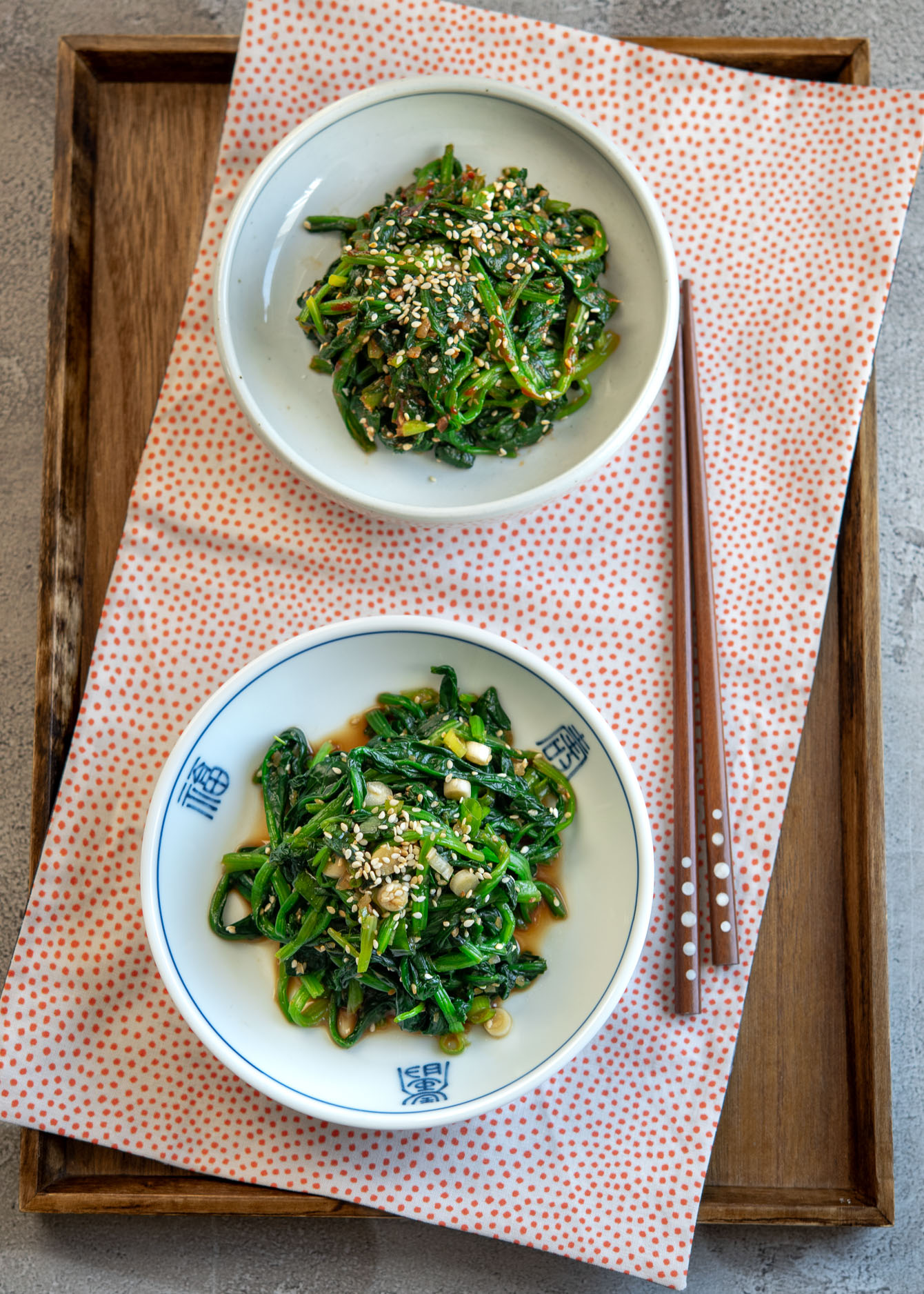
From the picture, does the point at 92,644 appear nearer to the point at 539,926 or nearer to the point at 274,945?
the point at 274,945

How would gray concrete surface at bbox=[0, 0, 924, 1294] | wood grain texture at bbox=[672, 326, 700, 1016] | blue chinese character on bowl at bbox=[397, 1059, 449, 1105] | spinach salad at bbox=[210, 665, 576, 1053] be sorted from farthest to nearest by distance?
gray concrete surface at bbox=[0, 0, 924, 1294], wood grain texture at bbox=[672, 326, 700, 1016], blue chinese character on bowl at bbox=[397, 1059, 449, 1105], spinach salad at bbox=[210, 665, 576, 1053]

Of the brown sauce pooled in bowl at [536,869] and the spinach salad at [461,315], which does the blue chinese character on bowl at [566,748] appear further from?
the spinach salad at [461,315]

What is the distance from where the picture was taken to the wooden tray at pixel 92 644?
6.90 ft

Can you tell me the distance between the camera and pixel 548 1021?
6.44ft

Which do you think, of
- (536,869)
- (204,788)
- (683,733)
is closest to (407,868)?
(536,869)

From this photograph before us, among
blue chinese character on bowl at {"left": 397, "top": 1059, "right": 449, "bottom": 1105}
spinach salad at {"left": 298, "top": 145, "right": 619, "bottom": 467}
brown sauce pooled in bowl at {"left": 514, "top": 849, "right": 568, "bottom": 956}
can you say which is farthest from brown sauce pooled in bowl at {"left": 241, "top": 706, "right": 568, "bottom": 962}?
spinach salad at {"left": 298, "top": 145, "right": 619, "bottom": 467}

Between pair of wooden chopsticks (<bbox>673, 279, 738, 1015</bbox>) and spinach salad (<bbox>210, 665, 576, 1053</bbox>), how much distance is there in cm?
27

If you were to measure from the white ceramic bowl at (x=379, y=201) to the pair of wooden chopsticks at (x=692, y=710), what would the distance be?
0.18 meters

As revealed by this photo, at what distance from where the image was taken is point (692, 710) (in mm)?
2141

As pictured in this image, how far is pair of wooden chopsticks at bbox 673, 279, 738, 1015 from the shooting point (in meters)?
2.08

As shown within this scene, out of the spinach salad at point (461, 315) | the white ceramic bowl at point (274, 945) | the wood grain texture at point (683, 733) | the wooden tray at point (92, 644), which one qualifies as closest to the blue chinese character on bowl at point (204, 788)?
the white ceramic bowl at point (274, 945)

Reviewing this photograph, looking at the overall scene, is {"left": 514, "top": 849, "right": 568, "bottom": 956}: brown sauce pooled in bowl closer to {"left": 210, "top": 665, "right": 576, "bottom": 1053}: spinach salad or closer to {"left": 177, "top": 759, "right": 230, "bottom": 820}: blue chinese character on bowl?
{"left": 210, "top": 665, "right": 576, "bottom": 1053}: spinach salad

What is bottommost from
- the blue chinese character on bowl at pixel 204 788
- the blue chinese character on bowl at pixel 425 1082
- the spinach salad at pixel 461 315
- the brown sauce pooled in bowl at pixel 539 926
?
the blue chinese character on bowl at pixel 425 1082

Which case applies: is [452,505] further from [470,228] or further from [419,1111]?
[419,1111]
